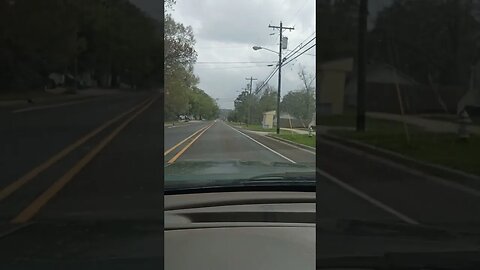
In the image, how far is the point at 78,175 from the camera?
2.46 metres

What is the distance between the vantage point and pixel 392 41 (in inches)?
109

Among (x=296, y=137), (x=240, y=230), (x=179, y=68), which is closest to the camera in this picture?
(x=240, y=230)

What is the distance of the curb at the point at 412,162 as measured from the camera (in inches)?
105

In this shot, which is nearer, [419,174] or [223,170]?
[419,174]

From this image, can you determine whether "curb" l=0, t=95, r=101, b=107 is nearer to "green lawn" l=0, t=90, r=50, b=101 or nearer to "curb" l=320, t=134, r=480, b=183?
"green lawn" l=0, t=90, r=50, b=101

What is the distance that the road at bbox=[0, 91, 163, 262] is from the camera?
237 centimetres

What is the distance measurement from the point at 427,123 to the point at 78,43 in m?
1.74

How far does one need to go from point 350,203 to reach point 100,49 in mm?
1455

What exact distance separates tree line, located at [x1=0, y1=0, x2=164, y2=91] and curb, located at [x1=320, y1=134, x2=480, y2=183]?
100 centimetres

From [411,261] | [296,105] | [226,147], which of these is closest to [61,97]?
[411,261]

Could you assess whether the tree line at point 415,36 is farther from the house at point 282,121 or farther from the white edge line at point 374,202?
the house at point 282,121

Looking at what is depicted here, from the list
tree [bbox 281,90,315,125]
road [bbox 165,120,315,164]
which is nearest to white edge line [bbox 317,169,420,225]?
road [bbox 165,120,315,164]

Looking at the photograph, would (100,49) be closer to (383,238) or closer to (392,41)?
(392,41)

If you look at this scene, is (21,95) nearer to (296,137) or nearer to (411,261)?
(411,261)
